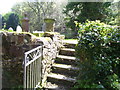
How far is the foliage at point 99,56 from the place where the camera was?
2.02 metres

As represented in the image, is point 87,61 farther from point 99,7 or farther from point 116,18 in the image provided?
Result: point 116,18

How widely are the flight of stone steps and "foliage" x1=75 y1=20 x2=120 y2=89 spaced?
25.5 inches

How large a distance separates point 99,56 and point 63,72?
4.17 feet

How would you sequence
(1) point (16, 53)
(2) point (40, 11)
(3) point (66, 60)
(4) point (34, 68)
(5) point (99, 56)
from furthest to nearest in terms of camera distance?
1. (2) point (40, 11)
2. (3) point (66, 60)
3. (1) point (16, 53)
4. (4) point (34, 68)
5. (5) point (99, 56)

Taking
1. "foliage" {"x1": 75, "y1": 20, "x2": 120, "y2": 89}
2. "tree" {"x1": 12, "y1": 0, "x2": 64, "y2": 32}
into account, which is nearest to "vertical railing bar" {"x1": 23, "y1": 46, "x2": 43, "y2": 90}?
"foliage" {"x1": 75, "y1": 20, "x2": 120, "y2": 89}

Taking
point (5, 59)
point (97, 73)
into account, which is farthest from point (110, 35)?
point (5, 59)

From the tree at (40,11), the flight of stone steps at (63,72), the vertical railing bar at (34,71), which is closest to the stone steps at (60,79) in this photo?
the flight of stone steps at (63,72)

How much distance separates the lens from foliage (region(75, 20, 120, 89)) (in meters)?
2.02

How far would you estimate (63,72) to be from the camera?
10.3 feet

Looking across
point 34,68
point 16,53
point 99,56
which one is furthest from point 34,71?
point 99,56

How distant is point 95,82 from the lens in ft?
6.79

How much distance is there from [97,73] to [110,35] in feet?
2.38

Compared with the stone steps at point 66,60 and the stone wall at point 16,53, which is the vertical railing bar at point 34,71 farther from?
the stone steps at point 66,60

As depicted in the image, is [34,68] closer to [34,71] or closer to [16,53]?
[34,71]
